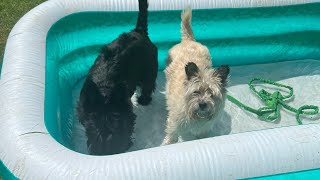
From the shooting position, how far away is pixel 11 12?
22.8ft

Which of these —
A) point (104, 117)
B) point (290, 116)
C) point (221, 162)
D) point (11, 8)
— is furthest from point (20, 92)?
point (11, 8)

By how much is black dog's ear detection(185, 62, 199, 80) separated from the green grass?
3.94 m

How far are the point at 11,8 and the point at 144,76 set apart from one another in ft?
11.8

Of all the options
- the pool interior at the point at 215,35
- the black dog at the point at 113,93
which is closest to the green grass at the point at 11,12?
the pool interior at the point at 215,35

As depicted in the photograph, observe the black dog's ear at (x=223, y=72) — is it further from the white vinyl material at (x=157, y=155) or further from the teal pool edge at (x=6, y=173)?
the teal pool edge at (x=6, y=173)

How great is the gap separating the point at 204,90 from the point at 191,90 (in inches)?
5.1

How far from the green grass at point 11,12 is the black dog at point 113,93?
118 inches

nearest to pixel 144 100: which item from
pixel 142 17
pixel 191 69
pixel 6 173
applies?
pixel 142 17

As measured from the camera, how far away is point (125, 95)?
4211 millimetres

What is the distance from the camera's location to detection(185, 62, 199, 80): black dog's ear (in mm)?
3713

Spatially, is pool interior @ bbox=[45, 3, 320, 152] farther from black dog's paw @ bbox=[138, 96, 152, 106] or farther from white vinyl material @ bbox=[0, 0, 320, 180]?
white vinyl material @ bbox=[0, 0, 320, 180]

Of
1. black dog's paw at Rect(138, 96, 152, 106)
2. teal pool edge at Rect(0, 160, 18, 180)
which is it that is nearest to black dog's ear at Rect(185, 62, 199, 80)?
black dog's paw at Rect(138, 96, 152, 106)

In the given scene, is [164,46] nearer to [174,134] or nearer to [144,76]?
[144,76]

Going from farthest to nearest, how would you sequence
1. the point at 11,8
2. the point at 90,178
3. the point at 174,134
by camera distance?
the point at 11,8, the point at 174,134, the point at 90,178
